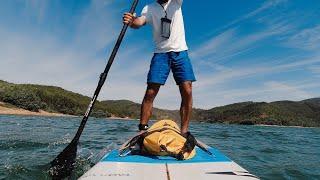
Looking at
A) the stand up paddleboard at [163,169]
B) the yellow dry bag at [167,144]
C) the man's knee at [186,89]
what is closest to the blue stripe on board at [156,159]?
the stand up paddleboard at [163,169]

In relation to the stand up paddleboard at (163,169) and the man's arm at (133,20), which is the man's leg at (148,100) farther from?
the stand up paddleboard at (163,169)

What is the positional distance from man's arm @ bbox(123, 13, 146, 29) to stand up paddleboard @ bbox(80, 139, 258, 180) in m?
3.13

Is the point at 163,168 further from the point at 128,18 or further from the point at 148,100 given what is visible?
the point at 128,18

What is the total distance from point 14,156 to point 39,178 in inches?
107

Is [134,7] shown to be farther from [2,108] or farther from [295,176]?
[2,108]

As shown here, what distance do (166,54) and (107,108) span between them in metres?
96.4

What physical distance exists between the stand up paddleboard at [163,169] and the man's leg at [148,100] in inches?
74.2

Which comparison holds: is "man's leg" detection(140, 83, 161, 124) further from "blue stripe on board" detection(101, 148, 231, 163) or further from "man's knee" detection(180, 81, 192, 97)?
"blue stripe on board" detection(101, 148, 231, 163)

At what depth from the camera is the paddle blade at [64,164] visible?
7.15m

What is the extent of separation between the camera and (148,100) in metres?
8.00

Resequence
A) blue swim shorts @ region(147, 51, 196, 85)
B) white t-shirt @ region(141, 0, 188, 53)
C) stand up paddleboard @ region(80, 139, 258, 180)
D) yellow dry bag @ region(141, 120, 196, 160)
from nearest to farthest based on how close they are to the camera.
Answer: stand up paddleboard @ region(80, 139, 258, 180), yellow dry bag @ region(141, 120, 196, 160), blue swim shorts @ region(147, 51, 196, 85), white t-shirt @ region(141, 0, 188, 53)

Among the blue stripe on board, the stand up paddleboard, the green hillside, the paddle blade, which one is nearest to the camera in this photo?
the stand up paddleboard

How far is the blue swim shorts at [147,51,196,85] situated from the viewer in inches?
312

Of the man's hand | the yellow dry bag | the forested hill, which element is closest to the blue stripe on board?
the yellow dry bag
